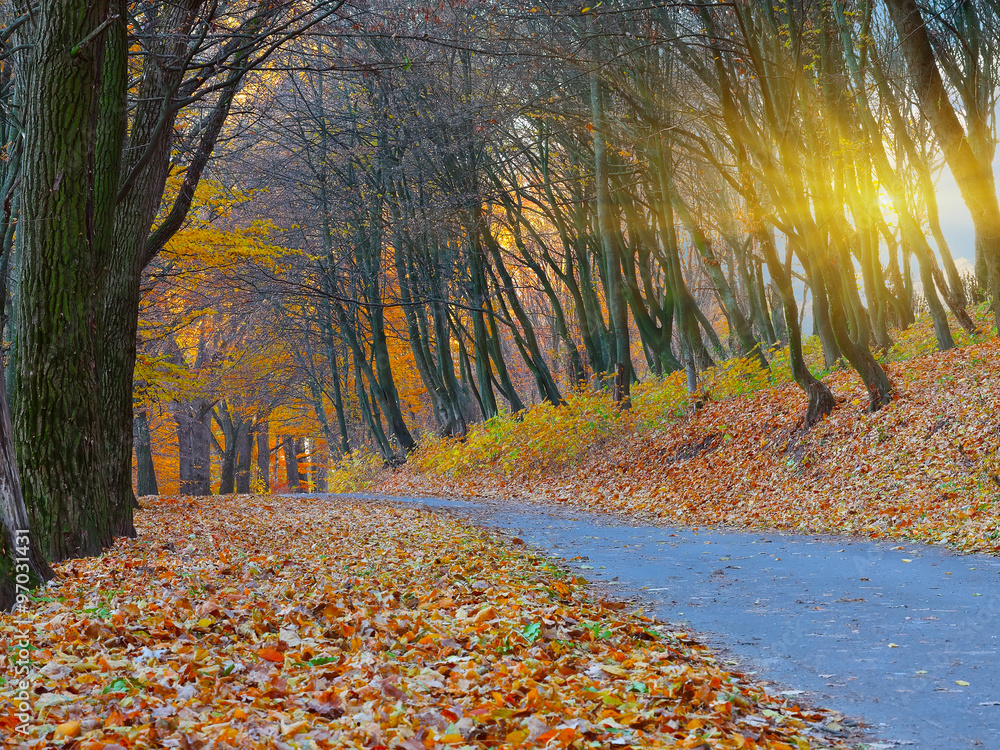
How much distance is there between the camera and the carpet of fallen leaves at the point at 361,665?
323 centimetres

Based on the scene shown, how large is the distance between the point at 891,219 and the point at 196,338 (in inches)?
826

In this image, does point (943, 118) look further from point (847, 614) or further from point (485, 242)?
point (485, 242)

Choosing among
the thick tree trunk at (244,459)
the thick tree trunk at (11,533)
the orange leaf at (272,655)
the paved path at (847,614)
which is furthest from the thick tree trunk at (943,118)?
the thick tree trunk at (244,459)

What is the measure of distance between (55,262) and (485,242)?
15.5m

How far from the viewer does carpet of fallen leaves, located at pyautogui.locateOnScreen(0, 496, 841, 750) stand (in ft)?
10.6

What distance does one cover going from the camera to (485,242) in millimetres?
21922

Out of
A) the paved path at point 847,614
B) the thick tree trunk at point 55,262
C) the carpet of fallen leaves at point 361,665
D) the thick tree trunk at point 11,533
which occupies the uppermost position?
the thick tree trunk at point 55,262

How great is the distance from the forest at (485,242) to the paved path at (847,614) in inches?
20.0

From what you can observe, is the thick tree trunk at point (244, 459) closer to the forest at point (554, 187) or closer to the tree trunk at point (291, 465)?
the forest at point (554, 187)

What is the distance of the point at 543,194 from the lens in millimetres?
22312

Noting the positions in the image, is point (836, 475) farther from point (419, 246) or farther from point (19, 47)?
point (419, 246)

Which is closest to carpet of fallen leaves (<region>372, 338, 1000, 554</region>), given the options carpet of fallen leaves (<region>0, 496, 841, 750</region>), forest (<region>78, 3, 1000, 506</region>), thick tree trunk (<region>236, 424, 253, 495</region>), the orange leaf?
forest (<region>78, 3, 1000, 506</region>)

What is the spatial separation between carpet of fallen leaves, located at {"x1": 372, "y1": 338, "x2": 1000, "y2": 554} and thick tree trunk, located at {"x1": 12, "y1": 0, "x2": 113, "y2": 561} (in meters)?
7.51

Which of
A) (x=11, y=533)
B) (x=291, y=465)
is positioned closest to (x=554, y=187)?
(x=11, y=533)
